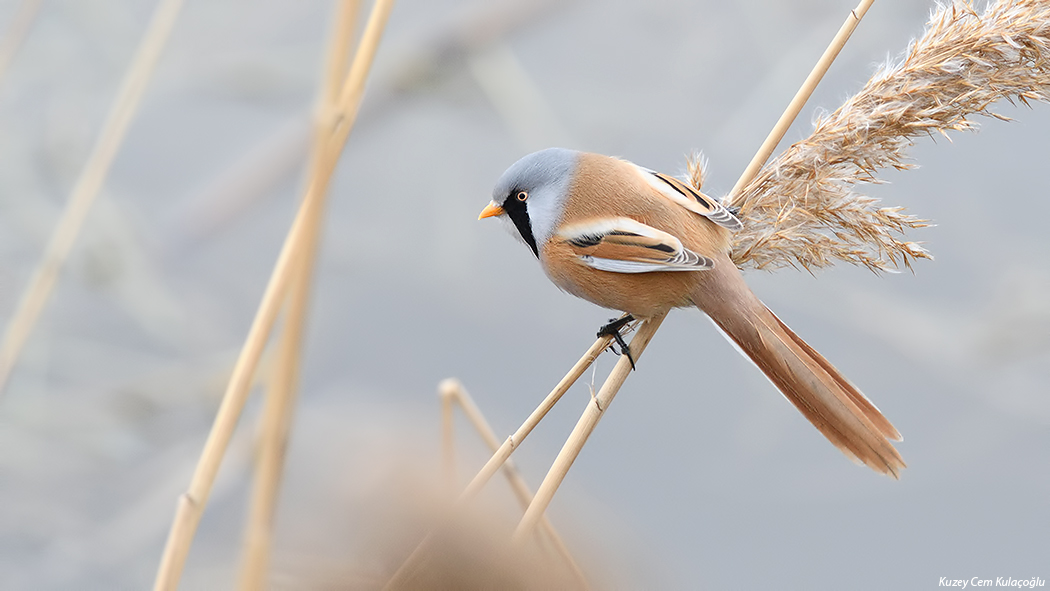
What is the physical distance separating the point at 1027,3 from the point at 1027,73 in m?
0.12

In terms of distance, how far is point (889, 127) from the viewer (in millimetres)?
1538

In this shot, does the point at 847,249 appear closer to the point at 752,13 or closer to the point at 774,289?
the point at 774,289

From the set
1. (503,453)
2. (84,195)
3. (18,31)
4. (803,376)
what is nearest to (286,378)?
(503,453)

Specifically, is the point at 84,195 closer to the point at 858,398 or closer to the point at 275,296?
the point at 275,296

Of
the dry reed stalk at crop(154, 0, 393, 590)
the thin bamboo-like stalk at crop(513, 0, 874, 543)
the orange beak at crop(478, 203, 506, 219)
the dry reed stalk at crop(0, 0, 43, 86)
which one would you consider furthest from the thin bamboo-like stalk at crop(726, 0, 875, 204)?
the dry reed stalk at crop(0, 0, 43, 86)

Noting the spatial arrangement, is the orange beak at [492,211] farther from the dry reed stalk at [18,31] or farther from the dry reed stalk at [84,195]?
the dry reed stalk at [18,31]

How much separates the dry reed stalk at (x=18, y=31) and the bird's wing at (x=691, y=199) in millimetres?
1581

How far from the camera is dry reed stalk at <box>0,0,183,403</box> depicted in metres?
1.96

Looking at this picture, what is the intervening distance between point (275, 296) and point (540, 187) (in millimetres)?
893

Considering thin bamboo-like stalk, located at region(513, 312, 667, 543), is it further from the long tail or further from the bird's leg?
the long tail

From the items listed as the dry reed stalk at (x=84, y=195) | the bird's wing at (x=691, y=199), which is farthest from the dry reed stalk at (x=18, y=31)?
the bird's wing at (x=691, y=199)

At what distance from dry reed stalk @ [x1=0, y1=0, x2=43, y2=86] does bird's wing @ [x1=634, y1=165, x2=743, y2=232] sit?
158cm

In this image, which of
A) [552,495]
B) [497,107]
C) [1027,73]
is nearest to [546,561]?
[552,495]

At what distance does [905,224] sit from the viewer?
1544mm
